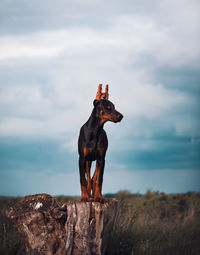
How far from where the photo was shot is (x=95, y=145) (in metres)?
6.29

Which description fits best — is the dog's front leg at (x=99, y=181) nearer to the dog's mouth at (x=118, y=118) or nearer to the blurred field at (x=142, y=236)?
the dog's mouth at (x=118, y=118)

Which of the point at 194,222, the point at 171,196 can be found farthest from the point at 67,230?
the point at 171,196

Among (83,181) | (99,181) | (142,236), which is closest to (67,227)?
(83,181)

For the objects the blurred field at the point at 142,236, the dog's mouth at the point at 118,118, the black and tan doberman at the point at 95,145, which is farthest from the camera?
the blurred field at the point at 142,236

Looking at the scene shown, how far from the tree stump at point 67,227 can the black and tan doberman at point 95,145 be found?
0.89 feet

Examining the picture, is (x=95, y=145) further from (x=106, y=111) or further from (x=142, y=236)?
(x=142, y=236)

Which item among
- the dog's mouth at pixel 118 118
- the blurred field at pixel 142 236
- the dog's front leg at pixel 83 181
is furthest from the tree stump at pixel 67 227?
the dog's mouth at pixel 118 118

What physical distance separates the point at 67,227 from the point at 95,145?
5.09 feet

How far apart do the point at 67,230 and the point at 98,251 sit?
2.21 ft

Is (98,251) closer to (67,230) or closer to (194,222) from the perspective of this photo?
(67,230)

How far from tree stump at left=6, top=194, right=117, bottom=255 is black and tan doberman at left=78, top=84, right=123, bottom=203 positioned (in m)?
0.27

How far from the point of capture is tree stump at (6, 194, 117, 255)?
240 inches

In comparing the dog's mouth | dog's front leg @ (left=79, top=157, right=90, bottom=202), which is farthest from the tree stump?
the dog's mouth

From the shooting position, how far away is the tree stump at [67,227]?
6.09 metres
